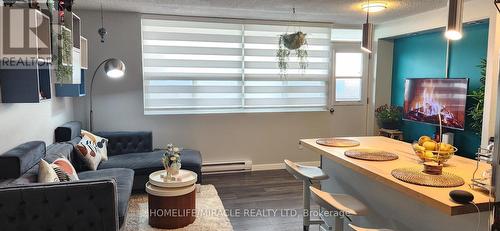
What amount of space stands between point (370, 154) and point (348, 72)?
11.7 feet

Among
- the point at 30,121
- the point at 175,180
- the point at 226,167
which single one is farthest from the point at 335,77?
the point at 30,121

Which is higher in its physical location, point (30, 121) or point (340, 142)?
point (30, 121)

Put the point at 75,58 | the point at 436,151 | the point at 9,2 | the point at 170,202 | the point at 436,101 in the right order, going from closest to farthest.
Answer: the point at 436,151 < the point at 9,2 < the point at 170,202 < the point at 75,58 < the point at 436,101

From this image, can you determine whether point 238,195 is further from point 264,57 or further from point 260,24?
point 260,24

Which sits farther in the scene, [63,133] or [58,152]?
[63,133]

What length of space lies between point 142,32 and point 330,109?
3.19 meters

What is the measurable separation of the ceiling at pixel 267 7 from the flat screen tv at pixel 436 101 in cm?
101

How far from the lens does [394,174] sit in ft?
6.43

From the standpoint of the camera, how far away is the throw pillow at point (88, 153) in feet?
12.2

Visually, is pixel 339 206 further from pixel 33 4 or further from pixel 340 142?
pixel 33 4

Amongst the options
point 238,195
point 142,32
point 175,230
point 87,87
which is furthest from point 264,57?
point 175,230

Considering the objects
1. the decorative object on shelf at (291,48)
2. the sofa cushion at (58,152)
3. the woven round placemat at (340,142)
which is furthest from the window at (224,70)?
the woven round placemat at (340,142)

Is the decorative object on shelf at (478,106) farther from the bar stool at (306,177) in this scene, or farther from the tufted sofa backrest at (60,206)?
the tufted sofa backrest at (60,206)

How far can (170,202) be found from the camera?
3158mm
